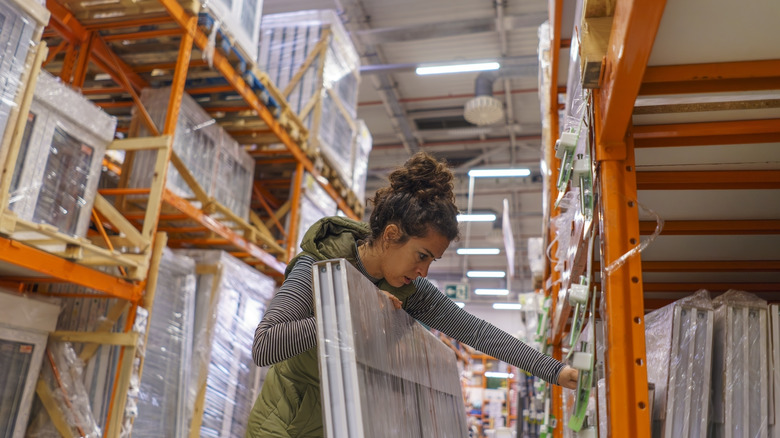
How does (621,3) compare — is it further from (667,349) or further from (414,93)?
(414,93)

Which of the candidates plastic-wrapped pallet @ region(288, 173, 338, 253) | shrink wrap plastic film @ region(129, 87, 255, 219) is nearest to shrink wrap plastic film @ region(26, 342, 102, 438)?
→ shrink wrap plastic film @ region(129, 87, 255, 219)

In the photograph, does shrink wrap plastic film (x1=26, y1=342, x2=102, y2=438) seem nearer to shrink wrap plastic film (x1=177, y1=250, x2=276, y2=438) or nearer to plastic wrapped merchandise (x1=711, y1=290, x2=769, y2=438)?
shrink wrap plastic film (x1=177, y1=250, x2=276, y2=438)

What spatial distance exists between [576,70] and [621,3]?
94 centimetres

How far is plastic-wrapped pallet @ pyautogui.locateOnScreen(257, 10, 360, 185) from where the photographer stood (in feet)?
22.1

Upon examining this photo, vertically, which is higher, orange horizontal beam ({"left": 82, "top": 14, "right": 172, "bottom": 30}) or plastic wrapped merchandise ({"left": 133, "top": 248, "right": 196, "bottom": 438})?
orange horizontal beam ({"left": 82, "top": 14, "right": 172, "bottom": 30})

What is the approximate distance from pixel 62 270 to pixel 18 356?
0.82 m

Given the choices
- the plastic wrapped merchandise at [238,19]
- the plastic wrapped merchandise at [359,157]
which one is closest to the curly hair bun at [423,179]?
the plastic wrapped merchandise at [238,19]

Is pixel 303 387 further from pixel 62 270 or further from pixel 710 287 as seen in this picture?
pixel 710 287

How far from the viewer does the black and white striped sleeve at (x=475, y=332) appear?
2.14 metres

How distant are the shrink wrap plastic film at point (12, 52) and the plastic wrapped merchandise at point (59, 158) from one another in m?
0.26

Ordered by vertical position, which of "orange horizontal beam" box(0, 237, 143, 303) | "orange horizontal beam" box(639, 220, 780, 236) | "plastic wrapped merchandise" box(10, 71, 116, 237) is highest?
"plastic wrapped merchandise" box(10, 71, 116, 237)

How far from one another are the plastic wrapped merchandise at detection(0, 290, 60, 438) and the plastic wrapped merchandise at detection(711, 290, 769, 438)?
3.77 metres

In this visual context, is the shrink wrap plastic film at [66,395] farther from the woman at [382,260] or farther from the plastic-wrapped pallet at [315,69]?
the plastic-wrapped pallet at [315,69]

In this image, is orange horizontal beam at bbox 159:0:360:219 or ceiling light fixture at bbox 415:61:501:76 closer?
orange horizontal beam at bbox 159:0:360:219
